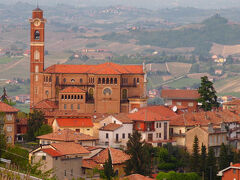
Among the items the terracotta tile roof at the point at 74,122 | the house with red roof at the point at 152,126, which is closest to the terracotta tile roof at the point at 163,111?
the house with red roof at the point at 152,126

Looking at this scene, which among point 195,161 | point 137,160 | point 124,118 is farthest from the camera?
point 124,118

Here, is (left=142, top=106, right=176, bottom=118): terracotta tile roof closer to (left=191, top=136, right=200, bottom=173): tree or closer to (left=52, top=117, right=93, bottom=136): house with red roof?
(left=52, top=117, right=93, bottom=136): house with red roof

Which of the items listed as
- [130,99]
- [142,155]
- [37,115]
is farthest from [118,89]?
[142,155]

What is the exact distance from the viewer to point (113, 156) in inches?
2891

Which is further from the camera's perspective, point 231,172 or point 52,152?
point 231,172

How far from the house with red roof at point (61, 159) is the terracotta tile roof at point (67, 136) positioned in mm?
6400

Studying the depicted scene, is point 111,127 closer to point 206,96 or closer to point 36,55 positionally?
point 206,96

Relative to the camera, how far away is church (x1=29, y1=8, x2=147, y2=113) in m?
102

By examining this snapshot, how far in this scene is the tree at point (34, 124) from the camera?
283 feet

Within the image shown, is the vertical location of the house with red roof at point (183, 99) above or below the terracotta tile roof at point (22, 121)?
above

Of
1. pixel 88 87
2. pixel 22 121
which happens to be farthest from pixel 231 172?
pixel 88 87

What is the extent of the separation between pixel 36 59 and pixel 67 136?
32.7 metres

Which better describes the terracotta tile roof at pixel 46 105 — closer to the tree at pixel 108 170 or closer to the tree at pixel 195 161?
the tree at pixel 195 161

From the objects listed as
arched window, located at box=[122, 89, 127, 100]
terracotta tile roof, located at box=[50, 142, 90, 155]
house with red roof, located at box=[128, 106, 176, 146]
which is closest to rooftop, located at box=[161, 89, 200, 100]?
arched window, located at box=[122, 89, 127, 100]
